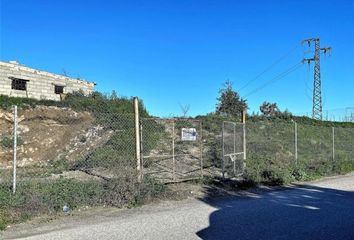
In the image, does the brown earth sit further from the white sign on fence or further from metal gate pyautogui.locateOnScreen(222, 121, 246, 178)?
the white sign on fence

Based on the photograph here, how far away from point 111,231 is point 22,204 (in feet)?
8.17

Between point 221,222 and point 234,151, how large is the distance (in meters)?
7.15

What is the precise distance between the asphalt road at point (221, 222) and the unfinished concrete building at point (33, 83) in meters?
30.7

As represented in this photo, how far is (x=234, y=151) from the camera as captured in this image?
1552 cm

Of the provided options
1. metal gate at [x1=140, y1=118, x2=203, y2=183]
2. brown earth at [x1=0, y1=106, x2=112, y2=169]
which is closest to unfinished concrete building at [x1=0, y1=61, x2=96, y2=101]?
brown earth at [x1=0, y1=106, x2=112, y2=169]

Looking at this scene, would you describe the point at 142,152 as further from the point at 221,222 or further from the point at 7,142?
the point at 7,142

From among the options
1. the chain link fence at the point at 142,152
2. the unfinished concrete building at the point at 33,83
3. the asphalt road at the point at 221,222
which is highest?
the unfinished concrete building at the point at 33,83

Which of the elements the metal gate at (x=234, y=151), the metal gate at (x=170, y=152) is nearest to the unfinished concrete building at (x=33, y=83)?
the metal gate at (x=170, y=152)

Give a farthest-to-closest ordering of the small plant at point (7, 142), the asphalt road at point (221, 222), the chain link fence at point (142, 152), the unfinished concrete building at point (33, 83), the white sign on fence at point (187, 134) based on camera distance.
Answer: the unfinished concrete building at point (33, 83), the small plant at point (7, 142), the white sign on fence at point (187, 134), the chain link fence at point (142, 152), the asphalt road at point (221, 222)

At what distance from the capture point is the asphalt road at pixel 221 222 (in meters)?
7.46

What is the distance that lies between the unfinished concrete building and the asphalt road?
30.7 metres

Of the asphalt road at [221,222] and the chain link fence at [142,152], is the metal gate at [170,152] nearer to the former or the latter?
the chain link fence at [142,152]

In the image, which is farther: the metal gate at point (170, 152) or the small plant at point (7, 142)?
the small plant at point (7, 142)

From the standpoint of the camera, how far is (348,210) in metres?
9.81
